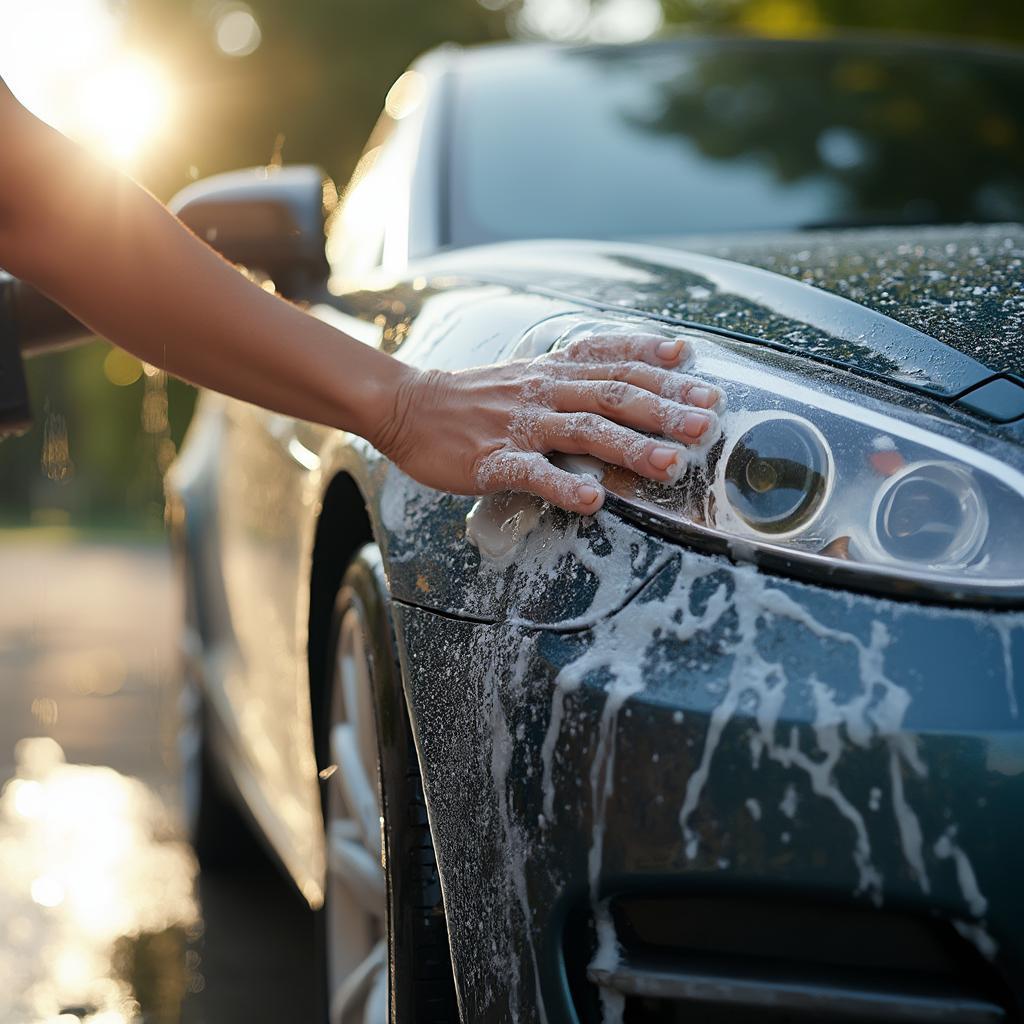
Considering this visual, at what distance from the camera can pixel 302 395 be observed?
6.18 ft

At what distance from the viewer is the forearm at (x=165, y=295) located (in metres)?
1.81

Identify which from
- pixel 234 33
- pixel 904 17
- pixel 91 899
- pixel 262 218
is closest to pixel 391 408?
pixel 262 218

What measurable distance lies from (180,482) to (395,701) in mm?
2437

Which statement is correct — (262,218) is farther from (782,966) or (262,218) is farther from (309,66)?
(309,66)

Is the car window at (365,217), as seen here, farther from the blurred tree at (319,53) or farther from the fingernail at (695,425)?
the blurred tree at (319,53)

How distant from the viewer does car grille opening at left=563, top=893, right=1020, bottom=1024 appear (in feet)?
4.44

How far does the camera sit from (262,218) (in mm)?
2576

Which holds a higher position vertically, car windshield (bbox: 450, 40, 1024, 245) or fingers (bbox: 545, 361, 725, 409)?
car windshield (bbox: 450, 40, 1024, 245)

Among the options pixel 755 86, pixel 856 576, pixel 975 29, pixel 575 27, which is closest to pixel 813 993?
pixel 856 576

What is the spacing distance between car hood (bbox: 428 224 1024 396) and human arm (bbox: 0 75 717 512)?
6.7 inches

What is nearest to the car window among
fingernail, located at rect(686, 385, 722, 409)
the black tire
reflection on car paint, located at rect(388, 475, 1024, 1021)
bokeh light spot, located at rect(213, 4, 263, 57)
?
the black tire

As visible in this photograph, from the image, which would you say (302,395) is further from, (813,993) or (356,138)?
(356,138)

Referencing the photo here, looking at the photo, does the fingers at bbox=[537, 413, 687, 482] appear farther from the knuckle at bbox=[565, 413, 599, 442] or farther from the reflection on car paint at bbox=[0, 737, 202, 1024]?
the reflection on car paint at bbox=[0, 737, 202, 1024]

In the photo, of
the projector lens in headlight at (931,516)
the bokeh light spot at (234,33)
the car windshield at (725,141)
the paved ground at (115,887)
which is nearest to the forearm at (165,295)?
the projector lens in headlight at (931,516)
